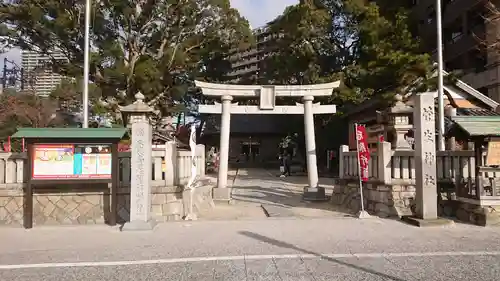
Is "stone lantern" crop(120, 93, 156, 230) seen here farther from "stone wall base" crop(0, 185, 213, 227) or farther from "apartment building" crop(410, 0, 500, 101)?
"apartment building" crop(410, 0, 500, 101)

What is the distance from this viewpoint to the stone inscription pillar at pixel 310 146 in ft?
51.2

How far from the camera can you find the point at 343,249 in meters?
6.98

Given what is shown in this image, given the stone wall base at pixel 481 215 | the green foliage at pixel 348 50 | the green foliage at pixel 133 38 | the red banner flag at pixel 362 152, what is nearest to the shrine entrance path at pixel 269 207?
the red banner flag at pixel 362 152

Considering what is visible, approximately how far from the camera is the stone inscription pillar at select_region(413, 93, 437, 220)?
926cm

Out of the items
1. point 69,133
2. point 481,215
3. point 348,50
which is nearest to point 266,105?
point 69,133

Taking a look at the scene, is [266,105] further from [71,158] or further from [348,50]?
[348,50]

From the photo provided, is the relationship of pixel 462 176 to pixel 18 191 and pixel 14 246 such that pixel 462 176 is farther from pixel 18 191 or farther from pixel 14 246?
pixel 18 191

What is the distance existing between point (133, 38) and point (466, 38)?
869 inches

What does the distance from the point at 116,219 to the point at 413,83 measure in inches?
625

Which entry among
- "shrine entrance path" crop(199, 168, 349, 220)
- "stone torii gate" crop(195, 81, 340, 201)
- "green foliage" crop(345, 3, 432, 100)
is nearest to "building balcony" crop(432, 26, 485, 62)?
"green foliage" crop(345, 3, 432, 100)

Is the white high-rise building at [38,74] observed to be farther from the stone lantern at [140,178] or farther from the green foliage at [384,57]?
the green foliage at [384,57]

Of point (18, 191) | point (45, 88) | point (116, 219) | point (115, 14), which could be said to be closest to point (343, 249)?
point (116, 219)

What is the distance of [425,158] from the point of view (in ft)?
30.9

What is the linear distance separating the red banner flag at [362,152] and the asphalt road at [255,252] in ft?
6.75
